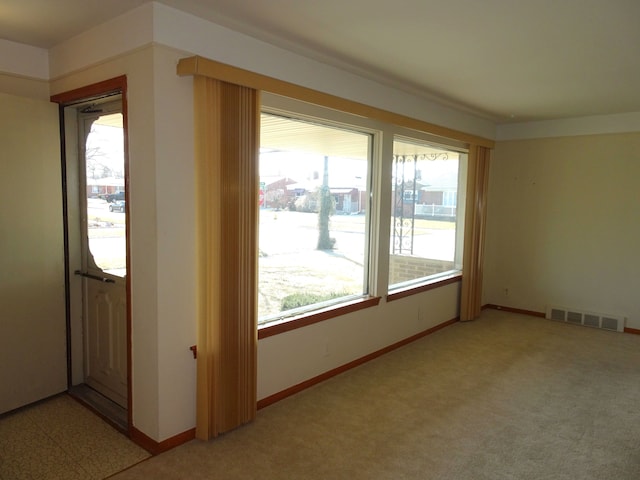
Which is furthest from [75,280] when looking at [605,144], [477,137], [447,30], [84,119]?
[605,144]

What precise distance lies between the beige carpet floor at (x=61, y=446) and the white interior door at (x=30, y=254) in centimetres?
21

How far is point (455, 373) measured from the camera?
12.2 feet

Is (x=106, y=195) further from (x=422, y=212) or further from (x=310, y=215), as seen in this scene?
(x=422, y=212)

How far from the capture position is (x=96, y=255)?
3.11 meters

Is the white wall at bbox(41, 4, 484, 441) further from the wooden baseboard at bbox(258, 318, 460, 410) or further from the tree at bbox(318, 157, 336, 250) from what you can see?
the tree at bbox(318, 157, 336, 250)

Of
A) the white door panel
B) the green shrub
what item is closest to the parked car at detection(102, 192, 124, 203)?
the white door panel

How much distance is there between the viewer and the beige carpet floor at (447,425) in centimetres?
240

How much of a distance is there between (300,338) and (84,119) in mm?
2217

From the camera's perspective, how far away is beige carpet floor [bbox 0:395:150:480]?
2322 mm

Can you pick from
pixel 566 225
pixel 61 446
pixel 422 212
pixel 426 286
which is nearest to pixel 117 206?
pixel 61 446

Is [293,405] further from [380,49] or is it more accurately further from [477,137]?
[477,137]

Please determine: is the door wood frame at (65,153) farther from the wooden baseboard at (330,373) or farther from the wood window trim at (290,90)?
the wooden baseboard at (330,373)

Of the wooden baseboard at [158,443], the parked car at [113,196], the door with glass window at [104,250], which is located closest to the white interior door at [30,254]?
the door with glass window at [104,250]

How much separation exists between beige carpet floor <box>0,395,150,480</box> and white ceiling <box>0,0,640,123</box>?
243 cm
